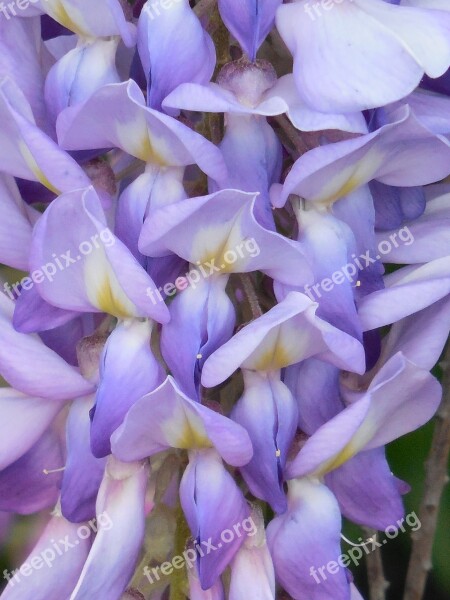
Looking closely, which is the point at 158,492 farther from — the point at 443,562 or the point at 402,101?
the point at 443,562

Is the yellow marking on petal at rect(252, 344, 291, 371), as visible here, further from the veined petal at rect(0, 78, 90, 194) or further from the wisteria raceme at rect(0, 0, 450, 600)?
the veined petal at rect(0, 78, 90, 194)

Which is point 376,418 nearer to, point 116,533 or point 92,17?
point 116,533

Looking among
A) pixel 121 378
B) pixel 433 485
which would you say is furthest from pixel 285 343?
pixel 433 485

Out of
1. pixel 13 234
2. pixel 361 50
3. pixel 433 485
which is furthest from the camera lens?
pixel 433 485

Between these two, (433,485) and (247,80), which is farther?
(433,485)

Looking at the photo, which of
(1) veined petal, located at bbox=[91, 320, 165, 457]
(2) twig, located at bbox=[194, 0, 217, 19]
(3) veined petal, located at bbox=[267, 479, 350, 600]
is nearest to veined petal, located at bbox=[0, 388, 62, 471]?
(1) veined petal, located at bbox=[91, 320, 165, 457]

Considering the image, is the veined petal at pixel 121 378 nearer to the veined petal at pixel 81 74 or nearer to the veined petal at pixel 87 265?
the veined petal at pixel 87 265

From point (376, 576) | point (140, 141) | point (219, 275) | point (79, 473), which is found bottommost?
point (376, 576)

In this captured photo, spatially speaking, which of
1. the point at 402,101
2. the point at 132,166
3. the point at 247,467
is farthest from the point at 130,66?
the point at 247,467
